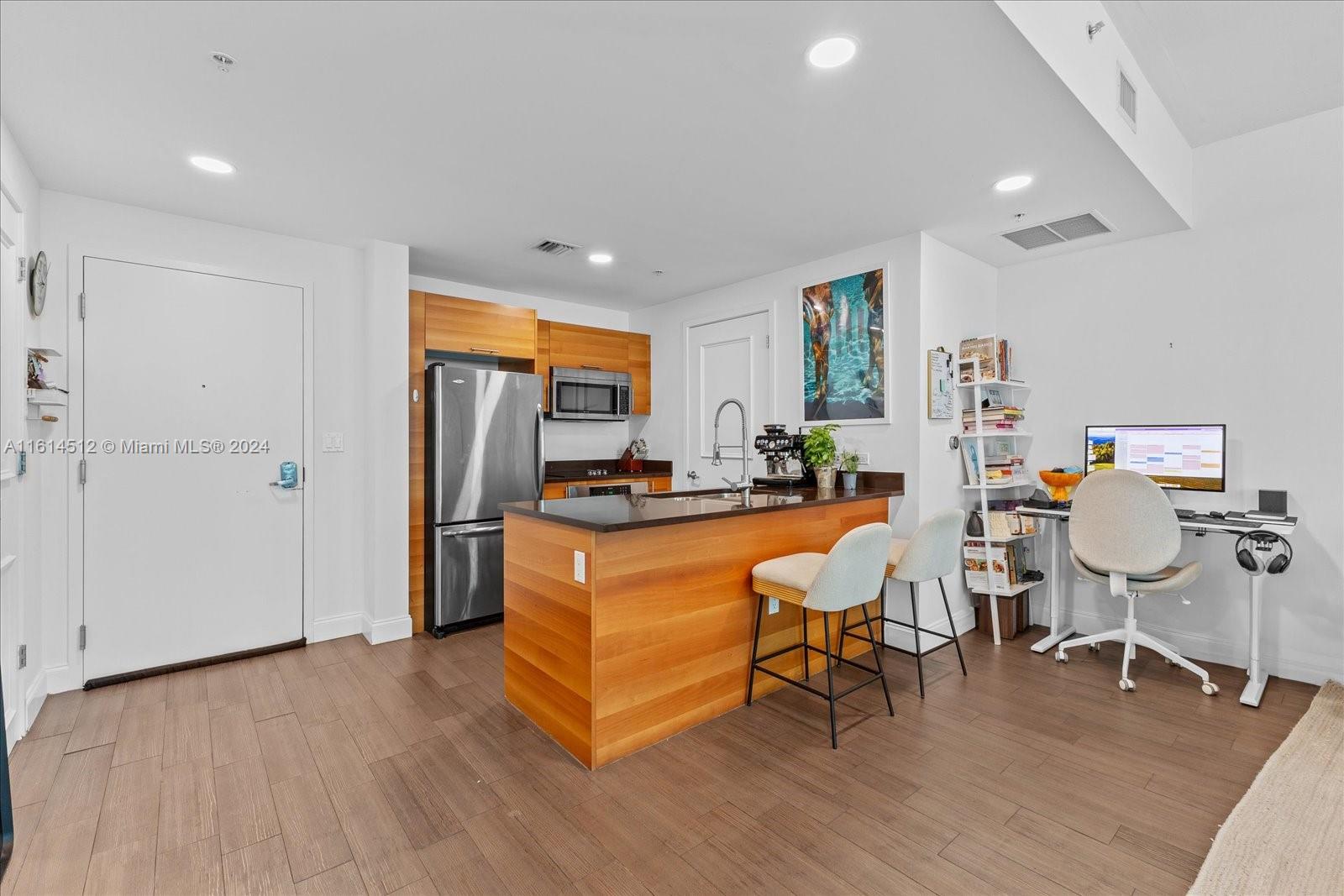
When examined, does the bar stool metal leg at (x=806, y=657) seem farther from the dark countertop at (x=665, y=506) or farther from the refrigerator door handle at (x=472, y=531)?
the refrigerator door handle at (x=472, y=531)

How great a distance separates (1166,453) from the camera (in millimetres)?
3467

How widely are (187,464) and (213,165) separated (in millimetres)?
1624

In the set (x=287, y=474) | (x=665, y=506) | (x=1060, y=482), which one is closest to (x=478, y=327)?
(x=287, y=474)

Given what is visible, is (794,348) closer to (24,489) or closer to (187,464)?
(187,464)

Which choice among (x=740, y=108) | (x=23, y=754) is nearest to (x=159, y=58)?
(x=740, y=108)

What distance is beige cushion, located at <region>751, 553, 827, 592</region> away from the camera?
253cm

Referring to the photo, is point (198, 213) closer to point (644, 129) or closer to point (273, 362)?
point (273, 362)

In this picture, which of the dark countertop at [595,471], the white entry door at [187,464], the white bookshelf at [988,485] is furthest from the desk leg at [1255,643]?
the white entry door at [187,464]

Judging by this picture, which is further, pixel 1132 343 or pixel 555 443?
pixel 555 443

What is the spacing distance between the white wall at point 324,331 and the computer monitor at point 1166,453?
14.3ft

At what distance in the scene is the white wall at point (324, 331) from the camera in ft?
10.4

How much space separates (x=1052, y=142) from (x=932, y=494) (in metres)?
1.95

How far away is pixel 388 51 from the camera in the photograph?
6.33 ft

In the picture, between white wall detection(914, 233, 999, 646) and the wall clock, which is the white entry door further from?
white wall detection(914, 233, 999, 646)
